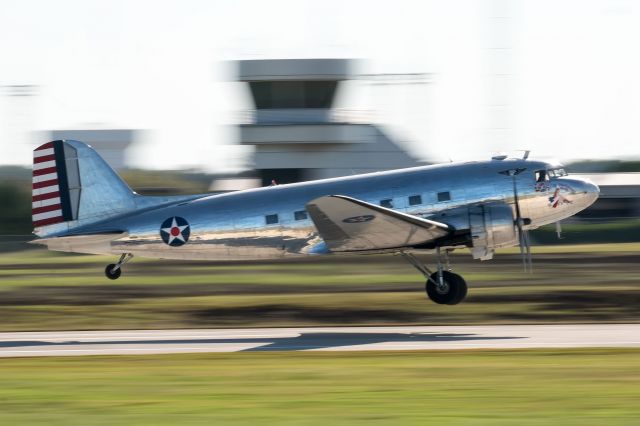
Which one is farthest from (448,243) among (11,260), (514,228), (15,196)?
(15,196)

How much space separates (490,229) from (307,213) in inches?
148

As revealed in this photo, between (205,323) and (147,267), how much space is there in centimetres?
1317

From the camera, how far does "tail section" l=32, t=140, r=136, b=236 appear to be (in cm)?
2158

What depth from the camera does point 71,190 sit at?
21.8 metres

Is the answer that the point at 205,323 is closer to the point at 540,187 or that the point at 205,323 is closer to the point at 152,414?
the point at 540,187

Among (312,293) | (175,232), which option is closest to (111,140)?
(312,293)

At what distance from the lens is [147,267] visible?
35312 mm

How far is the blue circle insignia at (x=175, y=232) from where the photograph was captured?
2119 centimetres

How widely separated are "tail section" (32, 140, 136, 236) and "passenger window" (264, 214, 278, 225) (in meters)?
3.04

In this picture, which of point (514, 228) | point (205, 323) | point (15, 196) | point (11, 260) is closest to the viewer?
point (514, 228)

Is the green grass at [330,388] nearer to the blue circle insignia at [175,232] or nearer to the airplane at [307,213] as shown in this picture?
the airplane at [307,213]

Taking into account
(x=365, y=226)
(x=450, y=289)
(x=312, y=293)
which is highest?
(x=365, y=226)

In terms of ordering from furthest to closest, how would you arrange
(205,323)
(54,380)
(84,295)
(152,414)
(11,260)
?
(11,260), (84,295), (205,323), (54,380), (152,414)

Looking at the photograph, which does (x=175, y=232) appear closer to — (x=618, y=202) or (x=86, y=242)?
(x=86, y=242)
